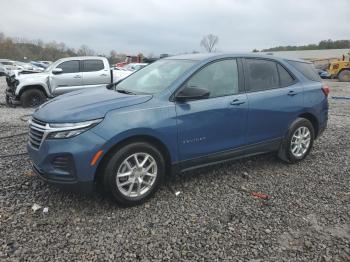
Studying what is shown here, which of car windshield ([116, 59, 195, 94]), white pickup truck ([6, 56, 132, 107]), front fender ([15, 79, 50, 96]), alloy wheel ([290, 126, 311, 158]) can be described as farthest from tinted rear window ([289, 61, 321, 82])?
front fender ([15, 79, 50, 96])

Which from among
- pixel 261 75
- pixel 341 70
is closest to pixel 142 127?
pixel 261 75

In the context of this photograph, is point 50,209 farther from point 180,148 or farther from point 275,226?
point 275,226

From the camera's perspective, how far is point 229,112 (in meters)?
4.31

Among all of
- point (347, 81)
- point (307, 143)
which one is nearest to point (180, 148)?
point (307, 143)

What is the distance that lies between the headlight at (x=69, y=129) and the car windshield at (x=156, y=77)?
3.18ft

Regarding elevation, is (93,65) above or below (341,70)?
above

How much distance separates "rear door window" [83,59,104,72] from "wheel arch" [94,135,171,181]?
8351mm

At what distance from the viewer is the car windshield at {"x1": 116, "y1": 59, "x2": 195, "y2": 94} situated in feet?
13.6

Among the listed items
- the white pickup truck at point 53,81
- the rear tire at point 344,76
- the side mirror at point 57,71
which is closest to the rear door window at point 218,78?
the white pickup truck at point 53,81

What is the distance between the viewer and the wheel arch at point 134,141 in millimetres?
3543

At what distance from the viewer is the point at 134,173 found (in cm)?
371

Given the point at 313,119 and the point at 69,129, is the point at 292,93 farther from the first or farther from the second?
the point at 69,129

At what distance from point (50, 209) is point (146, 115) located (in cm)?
148

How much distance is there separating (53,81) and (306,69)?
822cm
